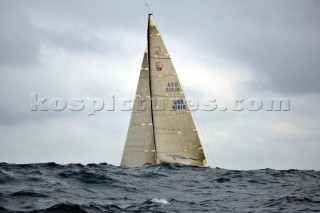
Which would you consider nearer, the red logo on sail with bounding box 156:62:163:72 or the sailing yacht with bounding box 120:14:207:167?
the sailing yacht with bounding box 120:14:207:167

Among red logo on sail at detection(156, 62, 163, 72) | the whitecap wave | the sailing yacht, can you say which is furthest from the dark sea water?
red logo on sail at detection(156, 62, 163, 72)

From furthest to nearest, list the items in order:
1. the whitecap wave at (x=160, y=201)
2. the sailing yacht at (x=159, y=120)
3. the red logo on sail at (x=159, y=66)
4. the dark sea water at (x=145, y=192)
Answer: the red logo on sail at (x=159, y=66) < the sailing yacht at (x=159, y=120) < the whitecap wave at (x=160, y=201) < the dark sea water at (x=145, y=192)

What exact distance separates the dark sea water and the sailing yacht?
940 cm

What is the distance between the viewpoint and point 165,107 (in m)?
42.7

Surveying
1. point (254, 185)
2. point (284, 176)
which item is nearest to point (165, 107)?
point (284, 176)

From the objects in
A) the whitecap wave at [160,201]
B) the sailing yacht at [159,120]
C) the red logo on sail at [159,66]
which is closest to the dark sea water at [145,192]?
the whitecap wave at [160,201]

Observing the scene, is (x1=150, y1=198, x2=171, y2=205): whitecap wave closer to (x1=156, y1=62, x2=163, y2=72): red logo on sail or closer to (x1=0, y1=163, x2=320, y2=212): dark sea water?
(x1=0, y1=163, x2=320, y2=212): dark sea water

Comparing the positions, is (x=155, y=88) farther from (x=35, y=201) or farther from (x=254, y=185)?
(x=35, y=201)

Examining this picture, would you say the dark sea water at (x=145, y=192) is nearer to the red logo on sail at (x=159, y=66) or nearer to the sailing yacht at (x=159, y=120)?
the sailing yacht at (x=159, y=120)

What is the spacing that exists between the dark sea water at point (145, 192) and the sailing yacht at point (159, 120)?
9395 millimetres

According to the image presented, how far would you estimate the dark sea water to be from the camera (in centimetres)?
1917

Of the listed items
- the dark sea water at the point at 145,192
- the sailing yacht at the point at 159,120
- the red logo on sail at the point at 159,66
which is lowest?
the dark sea water at the point at 145,192

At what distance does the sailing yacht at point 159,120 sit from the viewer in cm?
4272

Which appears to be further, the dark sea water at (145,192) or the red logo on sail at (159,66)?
the red logo on sail at (159,66)
